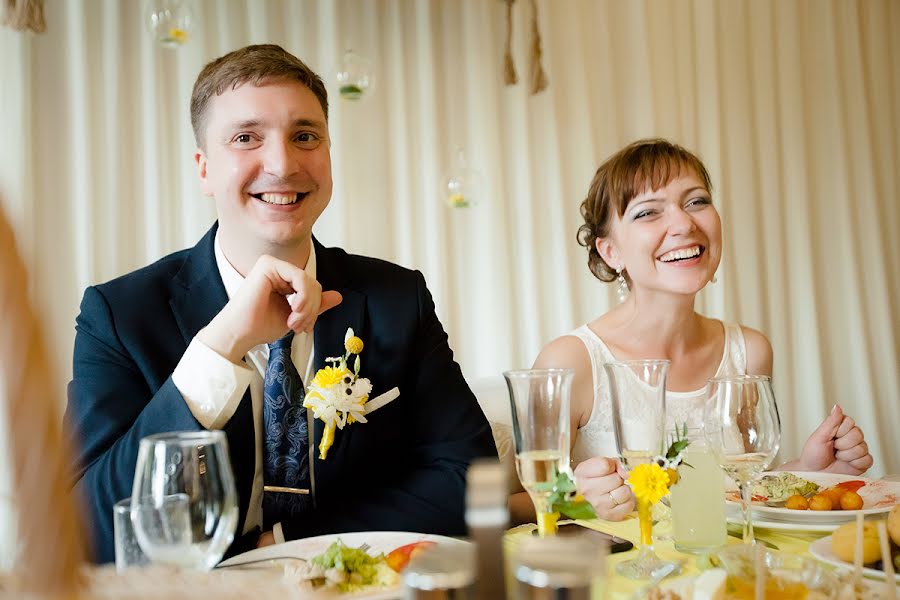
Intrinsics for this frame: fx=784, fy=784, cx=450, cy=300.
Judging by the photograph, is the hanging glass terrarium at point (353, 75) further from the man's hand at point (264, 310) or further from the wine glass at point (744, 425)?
the wine glass at point (744, 425)

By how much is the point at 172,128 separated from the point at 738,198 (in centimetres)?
363

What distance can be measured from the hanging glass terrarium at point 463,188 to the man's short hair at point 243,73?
6.82ft

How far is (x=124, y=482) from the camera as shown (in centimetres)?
146

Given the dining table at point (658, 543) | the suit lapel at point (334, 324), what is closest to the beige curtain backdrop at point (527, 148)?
the suit lapel at point (334, 324)

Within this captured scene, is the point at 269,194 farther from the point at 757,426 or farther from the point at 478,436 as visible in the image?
the point at 757,426

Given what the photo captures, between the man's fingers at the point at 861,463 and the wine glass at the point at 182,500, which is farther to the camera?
the man's fingers at the point at 861,463

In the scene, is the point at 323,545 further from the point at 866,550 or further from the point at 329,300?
the point at 866,550

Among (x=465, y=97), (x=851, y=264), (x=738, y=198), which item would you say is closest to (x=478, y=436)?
(x=465, y=97)

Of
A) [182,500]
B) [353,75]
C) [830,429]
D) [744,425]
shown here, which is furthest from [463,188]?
[182,500]

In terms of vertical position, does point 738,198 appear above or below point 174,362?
above

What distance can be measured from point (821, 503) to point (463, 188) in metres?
2.90

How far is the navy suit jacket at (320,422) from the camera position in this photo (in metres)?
1.55

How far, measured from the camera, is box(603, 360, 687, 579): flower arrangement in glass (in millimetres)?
1146

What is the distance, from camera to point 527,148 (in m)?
4.45
